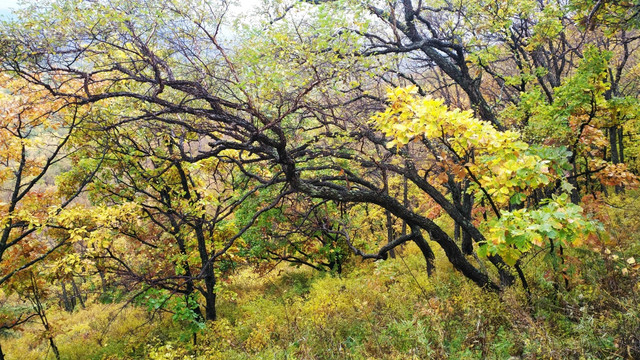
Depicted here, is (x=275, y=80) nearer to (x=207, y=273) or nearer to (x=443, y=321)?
(x=443, y=321)

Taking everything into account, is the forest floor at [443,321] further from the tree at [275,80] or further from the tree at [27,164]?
the tree at [27,164]

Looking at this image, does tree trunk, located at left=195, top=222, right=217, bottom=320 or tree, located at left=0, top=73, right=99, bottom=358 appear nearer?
tree, located at left=0, top=73, right=99, bottom=358

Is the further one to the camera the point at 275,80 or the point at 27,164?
the point at 27,164

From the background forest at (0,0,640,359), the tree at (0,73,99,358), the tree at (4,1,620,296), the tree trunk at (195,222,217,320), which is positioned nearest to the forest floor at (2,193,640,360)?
the background forest at (0,0,640,359)

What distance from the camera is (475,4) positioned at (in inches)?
262

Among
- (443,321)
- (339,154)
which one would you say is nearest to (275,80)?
(339,154)

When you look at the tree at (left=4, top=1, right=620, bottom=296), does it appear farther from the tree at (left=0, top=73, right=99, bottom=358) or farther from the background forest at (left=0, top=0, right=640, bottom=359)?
the tree at (left=0, top=73, right=99, bottom=358)

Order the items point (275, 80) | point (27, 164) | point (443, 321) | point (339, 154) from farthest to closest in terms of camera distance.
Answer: point (27, 164) → point (339, 154) → point (443, 321) → point (275, 80)

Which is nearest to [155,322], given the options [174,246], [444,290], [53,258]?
[174,246]

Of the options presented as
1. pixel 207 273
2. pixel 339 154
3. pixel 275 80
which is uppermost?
pixel 275 80

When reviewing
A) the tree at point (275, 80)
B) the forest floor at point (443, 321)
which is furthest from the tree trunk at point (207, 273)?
the tree at point (275, 80)

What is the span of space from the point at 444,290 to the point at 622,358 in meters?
3.61

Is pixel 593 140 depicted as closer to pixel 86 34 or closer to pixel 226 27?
pixel 226 27

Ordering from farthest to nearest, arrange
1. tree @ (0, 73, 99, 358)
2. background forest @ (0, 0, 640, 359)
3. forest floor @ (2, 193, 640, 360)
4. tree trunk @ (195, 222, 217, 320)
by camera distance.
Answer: tree trunk @ (195, 222, 217, 320), tree @ (0, 73, 99, 358), background forest @ (0, 0, 640, 359), forest floor @ (2, 193, 640, 360)
